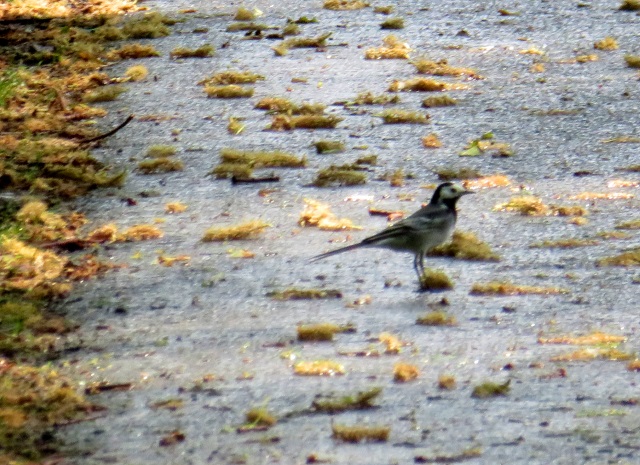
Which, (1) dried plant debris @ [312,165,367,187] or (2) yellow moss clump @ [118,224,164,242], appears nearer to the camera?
(2) yellow moss clump @ [118,224,164,242]

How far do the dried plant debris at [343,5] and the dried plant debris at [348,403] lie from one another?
30.2 ft

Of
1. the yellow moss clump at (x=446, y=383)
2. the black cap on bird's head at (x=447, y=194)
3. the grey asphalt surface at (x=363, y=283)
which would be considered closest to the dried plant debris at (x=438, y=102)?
the grey asphalt surface at (x=363, y=283)

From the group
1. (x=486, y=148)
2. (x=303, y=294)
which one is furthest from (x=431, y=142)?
(x=303, y=294)

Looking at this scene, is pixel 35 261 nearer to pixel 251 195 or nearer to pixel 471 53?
pixel 251 195

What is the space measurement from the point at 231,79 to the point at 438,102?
1.76 m

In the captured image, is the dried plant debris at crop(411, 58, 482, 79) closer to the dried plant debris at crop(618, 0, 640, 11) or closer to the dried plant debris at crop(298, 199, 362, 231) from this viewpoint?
the dried plant debris at crop(618, 0, 640, 11)

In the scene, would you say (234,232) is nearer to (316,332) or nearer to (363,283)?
(363,283)

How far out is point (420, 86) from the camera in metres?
11.2

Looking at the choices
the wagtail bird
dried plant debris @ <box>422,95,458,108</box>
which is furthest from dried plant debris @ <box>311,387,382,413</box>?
dried plant debris @ <box>422,95,458,108</box>

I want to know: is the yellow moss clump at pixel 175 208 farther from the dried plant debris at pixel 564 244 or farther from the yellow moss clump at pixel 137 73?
the yellow moss clump at pixel 137 73

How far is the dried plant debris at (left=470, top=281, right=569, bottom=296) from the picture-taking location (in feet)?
23.0

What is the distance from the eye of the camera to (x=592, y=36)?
42.8 ft

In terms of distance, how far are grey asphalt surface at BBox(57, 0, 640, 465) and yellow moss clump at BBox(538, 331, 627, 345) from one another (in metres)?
0.06

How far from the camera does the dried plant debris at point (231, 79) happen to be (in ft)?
37.7
